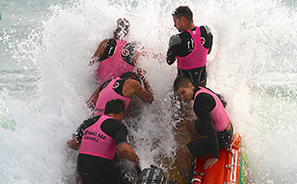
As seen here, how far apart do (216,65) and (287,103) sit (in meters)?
1.98

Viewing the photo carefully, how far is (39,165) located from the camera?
9.88ft

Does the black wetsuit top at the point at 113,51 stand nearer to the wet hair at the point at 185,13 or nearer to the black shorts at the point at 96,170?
the wet hair at the point at 185,13

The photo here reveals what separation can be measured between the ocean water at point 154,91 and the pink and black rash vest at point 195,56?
47 centimetres

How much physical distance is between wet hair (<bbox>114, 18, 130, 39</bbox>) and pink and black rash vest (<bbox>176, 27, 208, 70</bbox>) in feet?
3.70

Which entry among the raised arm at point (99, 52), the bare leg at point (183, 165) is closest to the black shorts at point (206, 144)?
the bare leg at point (183, 165)

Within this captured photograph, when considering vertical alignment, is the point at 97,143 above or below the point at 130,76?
below

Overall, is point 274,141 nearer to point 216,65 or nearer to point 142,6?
point 216,65

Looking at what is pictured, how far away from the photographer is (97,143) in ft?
8.22

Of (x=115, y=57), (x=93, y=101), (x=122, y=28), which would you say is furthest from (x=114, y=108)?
(x=122, y=28)

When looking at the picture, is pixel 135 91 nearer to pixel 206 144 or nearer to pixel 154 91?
pixel 154 91

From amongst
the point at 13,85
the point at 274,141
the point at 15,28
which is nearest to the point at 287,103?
the point at 274,141

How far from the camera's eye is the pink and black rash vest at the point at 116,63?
3.67 m

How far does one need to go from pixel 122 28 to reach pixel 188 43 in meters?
1.26

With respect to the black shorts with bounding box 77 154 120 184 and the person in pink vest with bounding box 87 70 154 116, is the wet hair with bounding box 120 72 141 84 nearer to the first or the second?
the person in pink vest with bounding box 87 70 154 116
